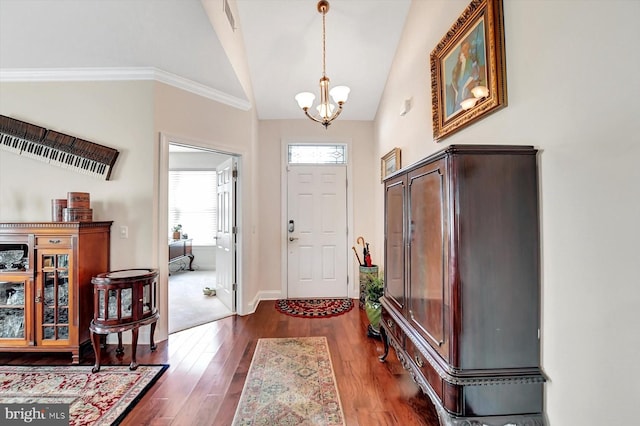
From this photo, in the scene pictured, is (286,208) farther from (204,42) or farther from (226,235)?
(204,42)

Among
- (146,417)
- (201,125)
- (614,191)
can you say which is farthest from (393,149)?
(146,417)

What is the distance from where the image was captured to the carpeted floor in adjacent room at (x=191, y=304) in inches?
137

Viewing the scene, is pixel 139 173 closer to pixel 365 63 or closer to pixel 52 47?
pixel 52 47

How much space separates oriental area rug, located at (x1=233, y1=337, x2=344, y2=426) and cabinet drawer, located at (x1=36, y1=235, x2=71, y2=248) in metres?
1.90

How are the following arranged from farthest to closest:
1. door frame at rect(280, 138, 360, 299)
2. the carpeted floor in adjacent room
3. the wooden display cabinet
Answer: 1. door frame at rect(280, 138, 360, 299)
2. the carpeted floor in adjacent room
3. the wooden display cabinet

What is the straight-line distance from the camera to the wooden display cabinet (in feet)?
8.05

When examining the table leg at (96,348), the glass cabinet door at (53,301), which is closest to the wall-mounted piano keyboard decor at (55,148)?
the glass cabinet door at (53,301)

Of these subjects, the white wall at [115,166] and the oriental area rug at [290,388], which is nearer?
the oriental area rug at [290,388]

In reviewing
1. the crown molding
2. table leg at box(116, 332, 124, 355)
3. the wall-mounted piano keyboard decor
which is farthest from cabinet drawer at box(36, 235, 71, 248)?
the crown molding

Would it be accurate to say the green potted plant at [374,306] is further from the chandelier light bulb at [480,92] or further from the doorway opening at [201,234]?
the chandelier light bulb at [480,92]

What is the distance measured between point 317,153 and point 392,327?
2.96m

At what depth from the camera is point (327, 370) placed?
236cm

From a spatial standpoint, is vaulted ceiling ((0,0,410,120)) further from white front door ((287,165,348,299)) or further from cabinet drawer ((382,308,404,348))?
cabinet drawer ((382,308,404,348))

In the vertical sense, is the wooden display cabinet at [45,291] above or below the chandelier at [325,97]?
below
